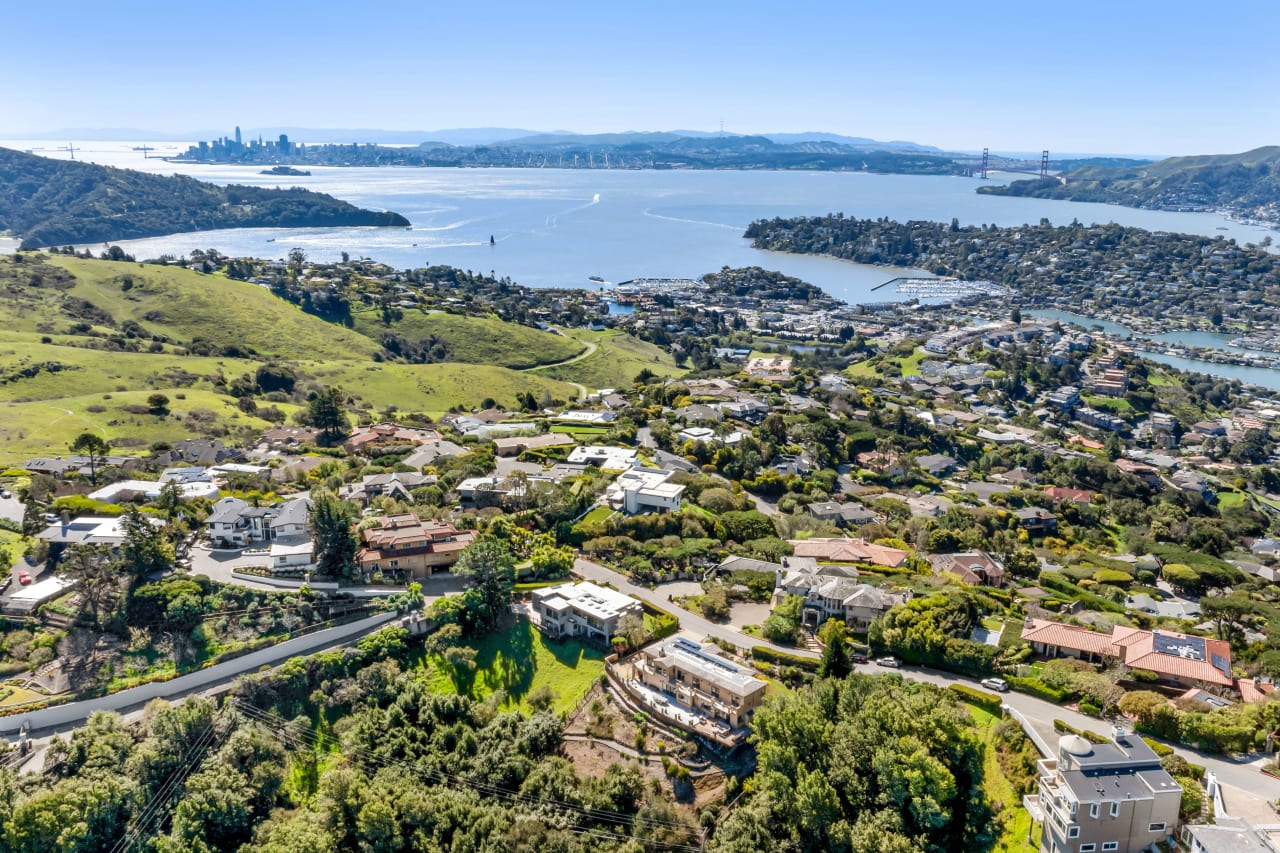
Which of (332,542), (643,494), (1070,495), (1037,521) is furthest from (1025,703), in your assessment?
(1070,495)

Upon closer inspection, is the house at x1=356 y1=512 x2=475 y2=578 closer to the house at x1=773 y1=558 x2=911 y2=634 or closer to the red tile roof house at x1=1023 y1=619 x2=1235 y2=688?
the house at x1=773 y1=558 x2=911 y2=634

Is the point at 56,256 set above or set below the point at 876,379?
above

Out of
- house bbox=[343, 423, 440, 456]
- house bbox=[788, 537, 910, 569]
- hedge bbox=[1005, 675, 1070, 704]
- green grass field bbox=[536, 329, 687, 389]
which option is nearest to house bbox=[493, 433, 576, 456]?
house bbox=[343, 423, 440, 456]

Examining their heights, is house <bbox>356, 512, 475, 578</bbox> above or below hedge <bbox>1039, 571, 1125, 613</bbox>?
above

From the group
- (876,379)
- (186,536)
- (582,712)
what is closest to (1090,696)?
(582,712)

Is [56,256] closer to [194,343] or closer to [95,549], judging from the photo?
[194,343]

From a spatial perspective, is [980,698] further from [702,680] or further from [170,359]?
[170,359]
